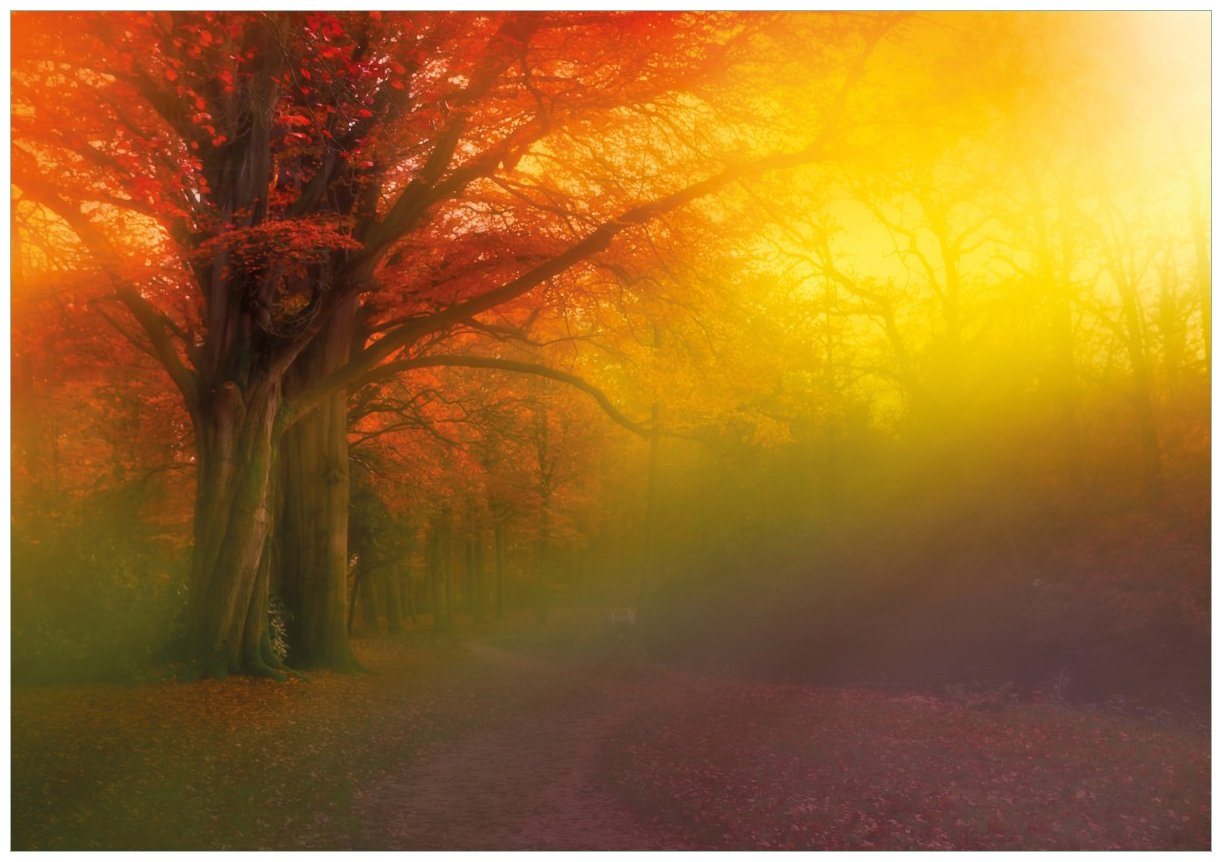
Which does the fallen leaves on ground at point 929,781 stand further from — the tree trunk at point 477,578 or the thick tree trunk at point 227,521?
the tree trunk at point 477,578

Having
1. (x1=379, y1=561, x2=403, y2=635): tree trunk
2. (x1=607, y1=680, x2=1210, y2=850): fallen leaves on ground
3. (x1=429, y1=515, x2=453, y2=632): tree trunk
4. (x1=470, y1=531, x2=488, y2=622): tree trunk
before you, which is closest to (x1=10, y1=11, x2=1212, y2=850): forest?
(x1=607, y1=680, x2=1210, y2=850): fallen leaves on ground

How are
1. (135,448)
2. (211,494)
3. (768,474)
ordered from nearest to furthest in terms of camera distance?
(211,494) → (135,448) → (768,474)

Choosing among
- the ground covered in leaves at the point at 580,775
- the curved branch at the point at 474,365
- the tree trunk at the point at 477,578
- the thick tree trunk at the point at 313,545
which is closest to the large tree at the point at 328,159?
the curved branch at the point at 474,365

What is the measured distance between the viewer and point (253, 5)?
866cm

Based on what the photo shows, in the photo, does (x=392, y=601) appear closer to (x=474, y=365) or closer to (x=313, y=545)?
(x=313, y=545)

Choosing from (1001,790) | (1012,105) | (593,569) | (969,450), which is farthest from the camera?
(593,569)

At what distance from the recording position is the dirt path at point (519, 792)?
707cm

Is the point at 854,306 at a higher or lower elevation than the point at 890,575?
higher

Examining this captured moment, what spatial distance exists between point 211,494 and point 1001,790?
31.3ft

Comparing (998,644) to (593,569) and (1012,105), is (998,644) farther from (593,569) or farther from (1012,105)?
(593,569)

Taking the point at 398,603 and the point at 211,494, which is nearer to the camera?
the point at 211,494

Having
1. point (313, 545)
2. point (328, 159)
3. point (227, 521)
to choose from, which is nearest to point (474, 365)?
point (328, 159)

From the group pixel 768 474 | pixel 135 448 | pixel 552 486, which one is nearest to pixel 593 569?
pixel 552 486

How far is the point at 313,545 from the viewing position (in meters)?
15.8
